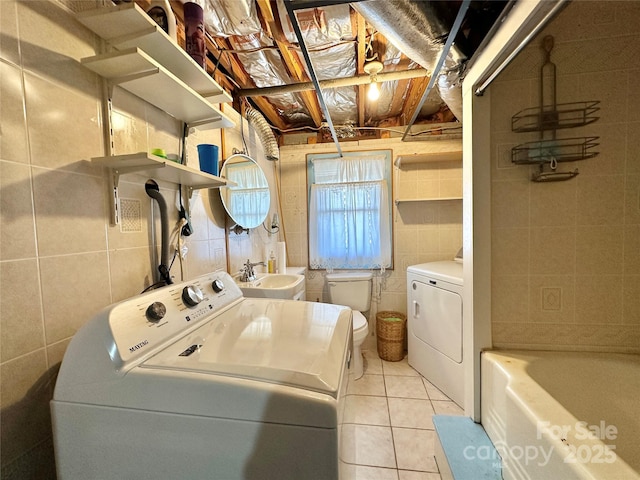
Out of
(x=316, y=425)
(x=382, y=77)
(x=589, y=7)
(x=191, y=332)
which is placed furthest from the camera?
(x=382, y=77)

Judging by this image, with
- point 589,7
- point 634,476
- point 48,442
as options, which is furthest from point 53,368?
point 589,7

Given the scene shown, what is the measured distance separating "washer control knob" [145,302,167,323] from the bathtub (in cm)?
120

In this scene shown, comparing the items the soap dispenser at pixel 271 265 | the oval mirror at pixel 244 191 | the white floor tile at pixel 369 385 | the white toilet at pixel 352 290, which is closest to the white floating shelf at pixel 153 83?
the oval mirror at pixel 244 191

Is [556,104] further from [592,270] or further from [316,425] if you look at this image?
[316,425]

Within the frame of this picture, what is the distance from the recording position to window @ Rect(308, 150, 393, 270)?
267 centimetres

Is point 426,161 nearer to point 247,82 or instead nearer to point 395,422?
point 247,82

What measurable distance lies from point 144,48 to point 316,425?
130 centimetres

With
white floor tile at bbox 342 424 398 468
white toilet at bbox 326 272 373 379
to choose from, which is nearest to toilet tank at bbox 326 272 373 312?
white toilet at bbox 326 272 373 379

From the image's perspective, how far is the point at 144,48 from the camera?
91cm

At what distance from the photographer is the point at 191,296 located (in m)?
0.89

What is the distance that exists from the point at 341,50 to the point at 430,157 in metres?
1.35

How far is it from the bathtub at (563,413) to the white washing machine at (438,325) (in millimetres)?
658

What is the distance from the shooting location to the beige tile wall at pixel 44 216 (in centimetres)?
65

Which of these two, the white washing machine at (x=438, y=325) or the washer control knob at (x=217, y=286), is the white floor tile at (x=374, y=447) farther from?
the washer control knob at (x=217, y=286)
